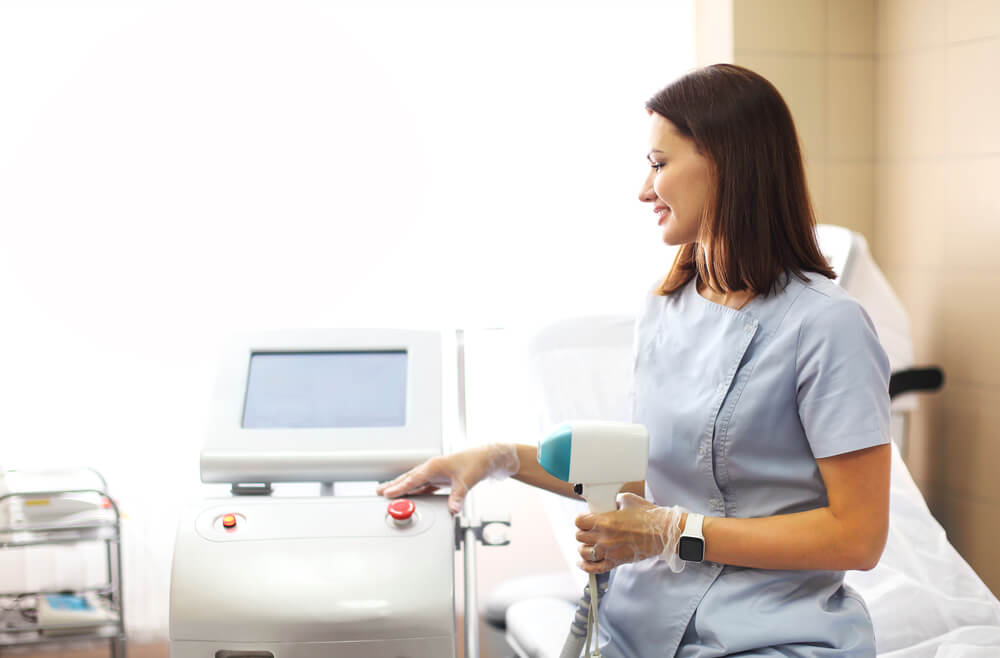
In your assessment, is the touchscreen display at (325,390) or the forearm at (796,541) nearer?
the forearm at (796,541)

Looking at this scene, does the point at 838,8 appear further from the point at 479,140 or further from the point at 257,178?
the point at 257,178

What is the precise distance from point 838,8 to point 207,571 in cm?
226

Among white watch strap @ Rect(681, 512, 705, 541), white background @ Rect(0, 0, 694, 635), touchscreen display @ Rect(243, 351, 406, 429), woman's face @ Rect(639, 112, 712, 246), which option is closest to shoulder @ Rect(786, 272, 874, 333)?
woman's face @ Rect(639, 112, 712, 246)

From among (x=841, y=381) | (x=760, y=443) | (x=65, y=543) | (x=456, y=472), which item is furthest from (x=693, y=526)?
(x=65, y=543)

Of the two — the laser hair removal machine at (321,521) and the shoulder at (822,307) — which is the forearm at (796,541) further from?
the laser hair removal machine at (321,521)

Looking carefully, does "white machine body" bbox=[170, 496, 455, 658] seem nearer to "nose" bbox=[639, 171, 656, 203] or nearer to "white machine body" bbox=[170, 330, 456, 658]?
"white machine body" bbox=[170, 330, 456, 658]

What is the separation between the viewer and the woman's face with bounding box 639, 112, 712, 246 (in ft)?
3.86

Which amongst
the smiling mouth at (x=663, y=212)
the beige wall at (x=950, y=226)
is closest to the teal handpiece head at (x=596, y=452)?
the smiling mouth at (x=663, y=212)

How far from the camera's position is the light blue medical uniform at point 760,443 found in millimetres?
1086

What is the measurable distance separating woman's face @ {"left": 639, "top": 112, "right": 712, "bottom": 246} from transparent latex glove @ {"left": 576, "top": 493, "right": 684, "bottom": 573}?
14.1 inches

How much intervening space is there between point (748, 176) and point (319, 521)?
71cm

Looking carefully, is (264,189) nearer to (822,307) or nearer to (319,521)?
(319,521)

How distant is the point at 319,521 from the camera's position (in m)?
1.25

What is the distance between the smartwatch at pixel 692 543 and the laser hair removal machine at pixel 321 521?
294mm
